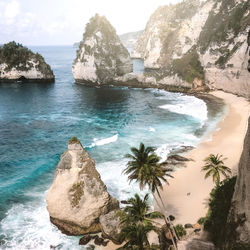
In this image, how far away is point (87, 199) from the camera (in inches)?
1208

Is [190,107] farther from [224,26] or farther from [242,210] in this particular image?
[242,210]

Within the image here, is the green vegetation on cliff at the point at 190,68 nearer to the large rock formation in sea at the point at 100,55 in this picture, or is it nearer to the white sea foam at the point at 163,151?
the large rock formation in sea at the point at 100,55

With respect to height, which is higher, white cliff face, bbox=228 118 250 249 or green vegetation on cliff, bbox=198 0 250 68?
green vegetation on cliff, bbox=198 0 250 68

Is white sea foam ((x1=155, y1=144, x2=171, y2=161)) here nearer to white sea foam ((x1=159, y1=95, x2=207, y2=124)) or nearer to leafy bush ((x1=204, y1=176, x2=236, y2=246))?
white sea foam ((x1=159, y1=95, x2=207, y2=124))

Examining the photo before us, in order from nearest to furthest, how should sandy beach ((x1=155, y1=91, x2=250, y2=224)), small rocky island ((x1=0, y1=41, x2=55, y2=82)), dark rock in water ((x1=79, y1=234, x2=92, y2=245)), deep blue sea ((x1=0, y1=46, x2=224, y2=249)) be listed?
dark rock in water ((x1=79, y1=234, x2=92, y2=245)), deep blue sea ((x1=0, y1=46, x2=224, y2=249)), sandy beach ((x1=155, y1=91, x2=250, y2=224)), small rocky island ((x1=0, y1=41, x2=55, y2=82))

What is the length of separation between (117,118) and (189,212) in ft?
151

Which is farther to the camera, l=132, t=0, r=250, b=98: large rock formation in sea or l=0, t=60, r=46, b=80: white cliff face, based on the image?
l=0, t=60, r=46, b=80: white cliff face

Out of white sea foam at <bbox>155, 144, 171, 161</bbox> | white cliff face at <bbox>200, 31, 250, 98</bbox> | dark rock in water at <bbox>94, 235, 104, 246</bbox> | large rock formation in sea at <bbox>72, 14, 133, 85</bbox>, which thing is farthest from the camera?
large rock formation in sea at <bbox>72, 14, 133, 85</bbox>

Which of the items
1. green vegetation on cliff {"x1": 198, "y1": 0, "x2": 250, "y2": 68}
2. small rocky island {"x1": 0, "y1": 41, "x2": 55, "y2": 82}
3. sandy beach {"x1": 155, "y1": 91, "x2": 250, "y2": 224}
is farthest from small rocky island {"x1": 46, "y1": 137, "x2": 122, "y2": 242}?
small rocky island {"x1": 0, "y1": 41, "x2": 55, "y2": 82}

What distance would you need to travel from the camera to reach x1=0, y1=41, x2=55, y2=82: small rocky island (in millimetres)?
129250

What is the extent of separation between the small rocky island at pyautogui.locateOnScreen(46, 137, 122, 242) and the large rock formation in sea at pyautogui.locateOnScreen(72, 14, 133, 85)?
94.7 metres

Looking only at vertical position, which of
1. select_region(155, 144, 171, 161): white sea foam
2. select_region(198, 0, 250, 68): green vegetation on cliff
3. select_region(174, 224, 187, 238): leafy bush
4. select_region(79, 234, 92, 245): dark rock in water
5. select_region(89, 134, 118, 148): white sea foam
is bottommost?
select_region(79, 234, 92, 245): dark rock in water

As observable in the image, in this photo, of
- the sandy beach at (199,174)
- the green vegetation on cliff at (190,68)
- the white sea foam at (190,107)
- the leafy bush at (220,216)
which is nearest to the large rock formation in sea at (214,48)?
the green vegetation on cliff at (190,68)

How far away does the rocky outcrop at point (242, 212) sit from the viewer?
62.3ft
